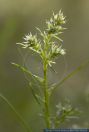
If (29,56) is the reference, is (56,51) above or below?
below

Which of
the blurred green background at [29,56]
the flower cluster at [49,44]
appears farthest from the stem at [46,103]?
the blurred green background at [29,56]

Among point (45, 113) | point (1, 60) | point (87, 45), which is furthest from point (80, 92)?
point (45, 113)

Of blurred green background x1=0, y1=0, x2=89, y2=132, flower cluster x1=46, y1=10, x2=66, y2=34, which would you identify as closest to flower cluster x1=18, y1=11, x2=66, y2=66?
flower cluster x1=46, y1=10, x2=66, y2=34

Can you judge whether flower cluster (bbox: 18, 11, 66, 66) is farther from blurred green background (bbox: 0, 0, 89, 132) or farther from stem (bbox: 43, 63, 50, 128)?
blurred green background (bbox: 0, 0, 89, 132)

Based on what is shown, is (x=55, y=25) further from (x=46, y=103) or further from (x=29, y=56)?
(x=29, y=56)

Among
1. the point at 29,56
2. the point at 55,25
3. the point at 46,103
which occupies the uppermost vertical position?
the point at 29,56

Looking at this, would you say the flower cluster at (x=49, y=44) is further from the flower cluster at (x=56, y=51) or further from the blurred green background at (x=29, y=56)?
the blurred green background at (x=29, y=56)

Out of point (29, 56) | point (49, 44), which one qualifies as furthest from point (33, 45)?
point (29, 56)

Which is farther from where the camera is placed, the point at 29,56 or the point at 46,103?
the point at 29,56
